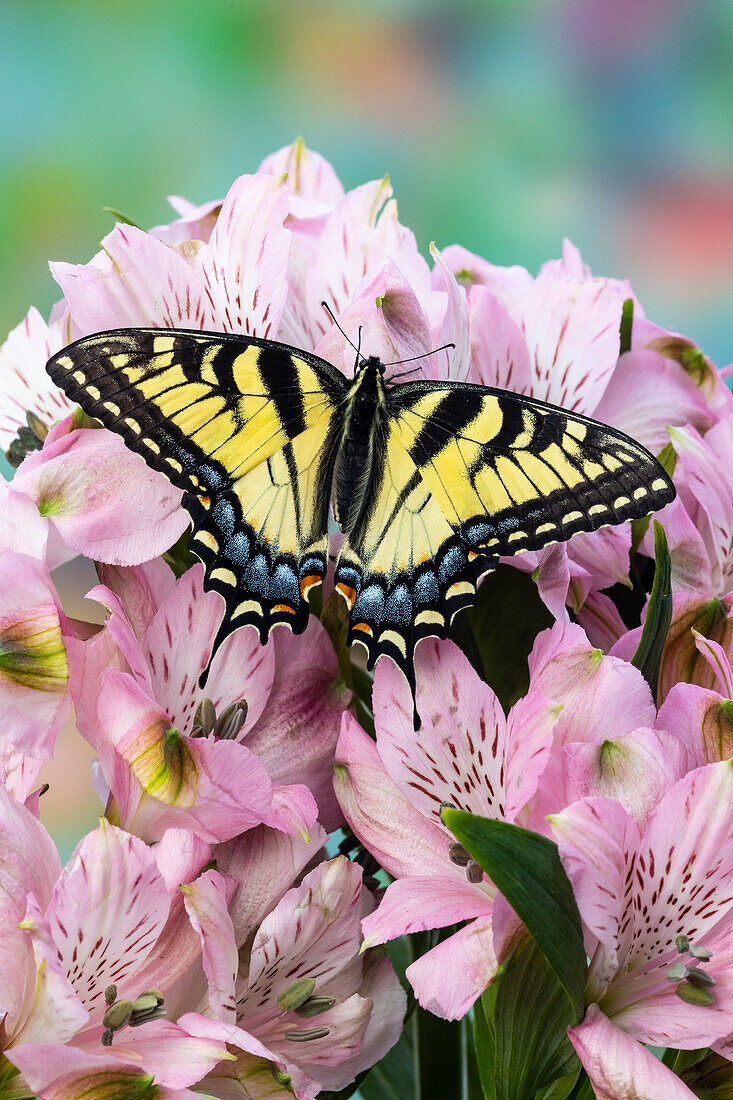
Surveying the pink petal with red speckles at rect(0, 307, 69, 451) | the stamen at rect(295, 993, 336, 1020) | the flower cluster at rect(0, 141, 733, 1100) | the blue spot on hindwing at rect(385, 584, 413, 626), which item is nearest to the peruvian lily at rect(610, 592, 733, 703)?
the flower cluster at rect(0, 141, 733, 1100)

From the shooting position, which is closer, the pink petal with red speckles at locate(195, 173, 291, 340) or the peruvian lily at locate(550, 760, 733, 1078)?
the peruvian lily at locate(550, 760, 733, 1078)

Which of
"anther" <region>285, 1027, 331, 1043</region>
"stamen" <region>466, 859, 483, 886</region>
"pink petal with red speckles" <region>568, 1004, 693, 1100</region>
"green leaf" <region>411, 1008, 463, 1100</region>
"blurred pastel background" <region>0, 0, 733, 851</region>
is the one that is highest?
"blurred pastel background" <region>0, 0, 733, 851</region>

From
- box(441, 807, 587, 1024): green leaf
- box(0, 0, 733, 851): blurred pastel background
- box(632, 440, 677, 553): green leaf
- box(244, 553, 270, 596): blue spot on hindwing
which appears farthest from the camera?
box(0, 0, 733, 851): blurred pastel background

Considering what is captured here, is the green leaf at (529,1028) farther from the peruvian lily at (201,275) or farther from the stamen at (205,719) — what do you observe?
the peruvian lily at (201,275)

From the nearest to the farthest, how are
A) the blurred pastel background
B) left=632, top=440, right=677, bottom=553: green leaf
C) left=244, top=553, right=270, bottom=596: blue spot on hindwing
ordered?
left=244, top=553, right=270, bottom=596: blue spot on hindwing → left=632, top=440, right=677, bottom=553: green leaf → the blurred pastel background

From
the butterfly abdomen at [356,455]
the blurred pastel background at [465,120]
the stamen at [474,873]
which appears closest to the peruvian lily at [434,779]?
the stamen at [474,873]

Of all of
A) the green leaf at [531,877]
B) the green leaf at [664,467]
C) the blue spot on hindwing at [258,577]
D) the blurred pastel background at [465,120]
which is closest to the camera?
the green leaf at [531,877]

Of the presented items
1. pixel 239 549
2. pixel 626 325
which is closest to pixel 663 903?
pixel 239 549

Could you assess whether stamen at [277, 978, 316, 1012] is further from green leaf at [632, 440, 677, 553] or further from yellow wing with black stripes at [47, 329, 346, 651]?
green leaf at [632, 440, 677, 553]

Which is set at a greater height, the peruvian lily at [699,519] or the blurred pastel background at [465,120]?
the blurred pastel background at [465,120]
